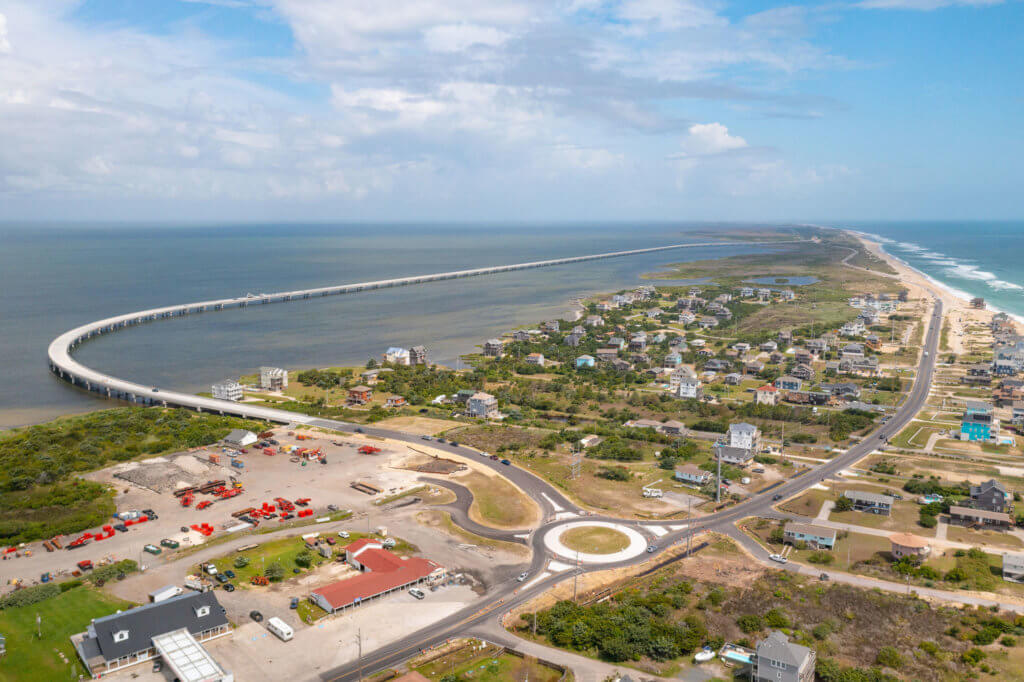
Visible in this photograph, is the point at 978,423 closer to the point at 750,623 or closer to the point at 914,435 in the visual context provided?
the point at 914,435

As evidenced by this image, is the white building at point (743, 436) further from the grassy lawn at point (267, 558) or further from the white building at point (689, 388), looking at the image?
the grassy lawn at point (267, 558)

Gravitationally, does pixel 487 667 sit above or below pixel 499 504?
below

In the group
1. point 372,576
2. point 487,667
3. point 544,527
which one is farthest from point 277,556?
point 544,527

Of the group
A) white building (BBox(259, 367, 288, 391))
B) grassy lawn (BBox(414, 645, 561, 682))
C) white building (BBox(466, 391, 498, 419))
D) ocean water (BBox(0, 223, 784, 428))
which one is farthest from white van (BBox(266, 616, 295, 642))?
ocean water (BBox(0, 223, 784, 428))

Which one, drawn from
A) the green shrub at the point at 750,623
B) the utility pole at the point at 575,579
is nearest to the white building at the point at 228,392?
the utility pole at the point at 575,579

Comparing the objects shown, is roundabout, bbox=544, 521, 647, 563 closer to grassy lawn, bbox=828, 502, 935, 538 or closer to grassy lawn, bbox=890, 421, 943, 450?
grassy lawn, bbox=828, 502, 935, 538

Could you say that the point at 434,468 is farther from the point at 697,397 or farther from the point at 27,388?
the point at 27,388

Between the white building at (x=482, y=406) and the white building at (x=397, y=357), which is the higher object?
the white building at (x=397, y=357)

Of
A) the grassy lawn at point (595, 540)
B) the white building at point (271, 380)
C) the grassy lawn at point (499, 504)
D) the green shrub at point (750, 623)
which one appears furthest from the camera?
the white building at point (271, 380)
